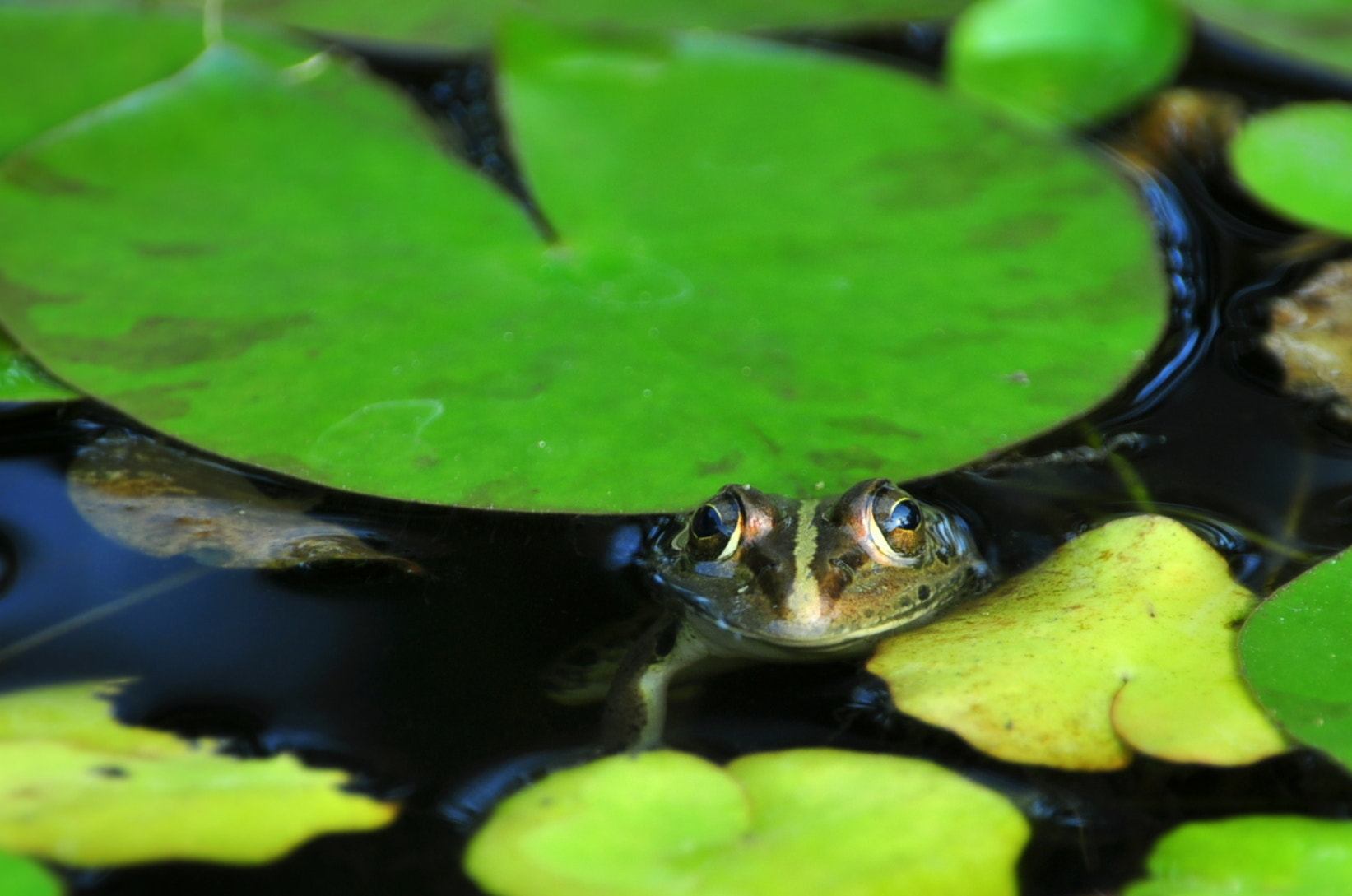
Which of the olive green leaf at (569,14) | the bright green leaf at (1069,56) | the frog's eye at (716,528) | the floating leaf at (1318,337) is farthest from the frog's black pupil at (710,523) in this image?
the olive green leaf at (569,14)

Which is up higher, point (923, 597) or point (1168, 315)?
point (1168, 315)

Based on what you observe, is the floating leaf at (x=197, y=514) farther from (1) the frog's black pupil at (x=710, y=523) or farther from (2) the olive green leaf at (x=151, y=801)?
(1) the frog's black pupil at (x=710, y=523)

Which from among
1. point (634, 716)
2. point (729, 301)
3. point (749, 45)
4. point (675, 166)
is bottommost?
point (634, 716)

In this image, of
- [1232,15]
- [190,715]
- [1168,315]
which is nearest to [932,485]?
[1168,315]

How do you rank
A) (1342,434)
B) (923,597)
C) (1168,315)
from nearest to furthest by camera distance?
(923,597)
(1342,434)
(1168,315)

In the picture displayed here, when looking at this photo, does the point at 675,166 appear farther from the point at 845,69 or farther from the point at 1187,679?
the point at 1187,679

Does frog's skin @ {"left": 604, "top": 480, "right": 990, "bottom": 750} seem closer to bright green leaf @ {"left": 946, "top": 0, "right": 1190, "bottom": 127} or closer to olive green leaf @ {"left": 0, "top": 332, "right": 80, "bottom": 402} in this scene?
olive green leaf @ {"left": 0, "top": 332, "right": 80, "bottom": 402}

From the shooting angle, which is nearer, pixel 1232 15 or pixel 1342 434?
pixel 1342 434
